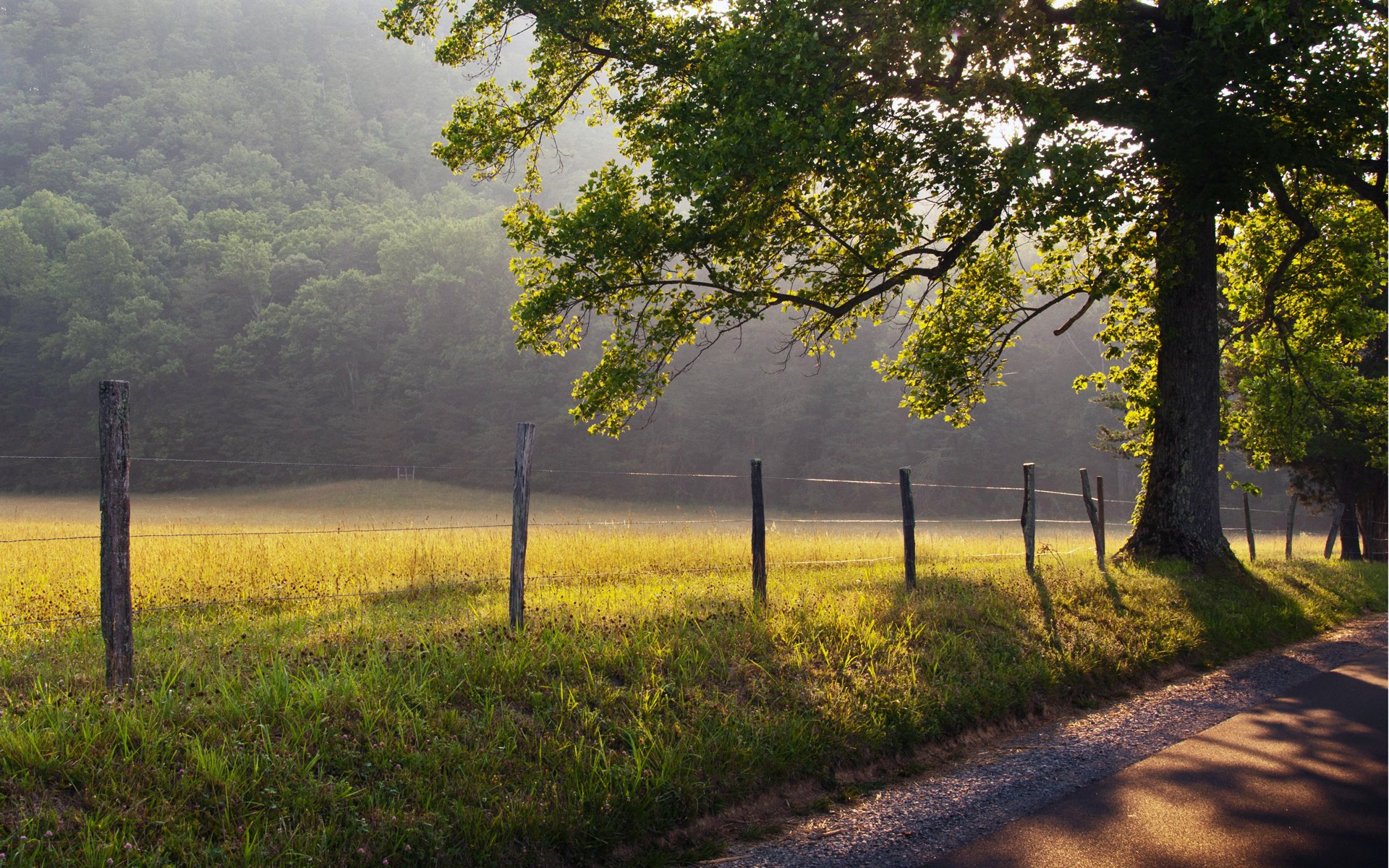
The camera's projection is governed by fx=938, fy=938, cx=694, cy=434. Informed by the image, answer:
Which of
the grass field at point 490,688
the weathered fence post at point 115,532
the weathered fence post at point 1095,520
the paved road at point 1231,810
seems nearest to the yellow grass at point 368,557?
the grass field at point 490,688

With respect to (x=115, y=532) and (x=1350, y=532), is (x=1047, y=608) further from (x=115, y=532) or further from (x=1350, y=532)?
(x=1350, y=532)

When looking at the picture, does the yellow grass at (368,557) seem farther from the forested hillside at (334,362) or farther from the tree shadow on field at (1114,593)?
the forested hillside at (334,362)

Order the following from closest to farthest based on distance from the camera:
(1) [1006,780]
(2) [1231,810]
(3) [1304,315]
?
(2) [1231,810] → (1) [1006,780] → (3) [1304,315]

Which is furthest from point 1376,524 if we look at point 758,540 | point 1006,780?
point 1006,780

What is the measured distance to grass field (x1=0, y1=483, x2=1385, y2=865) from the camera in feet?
14.5

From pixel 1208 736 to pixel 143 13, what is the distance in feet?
410

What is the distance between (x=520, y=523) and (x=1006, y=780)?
3954 millimetres

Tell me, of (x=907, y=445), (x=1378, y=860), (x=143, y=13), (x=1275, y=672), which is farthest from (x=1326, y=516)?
(x=143, y=13)

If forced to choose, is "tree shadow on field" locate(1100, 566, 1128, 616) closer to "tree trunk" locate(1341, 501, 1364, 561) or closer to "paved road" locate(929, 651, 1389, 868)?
"paved road" locate(929, 651, 1389, 868)

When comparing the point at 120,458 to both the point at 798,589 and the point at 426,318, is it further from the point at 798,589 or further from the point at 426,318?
the point at 426,318

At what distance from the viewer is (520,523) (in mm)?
7422

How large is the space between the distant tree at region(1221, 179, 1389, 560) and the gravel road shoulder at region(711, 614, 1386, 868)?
941 cm

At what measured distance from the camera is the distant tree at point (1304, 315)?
1582 centimetres

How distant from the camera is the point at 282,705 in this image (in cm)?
531
